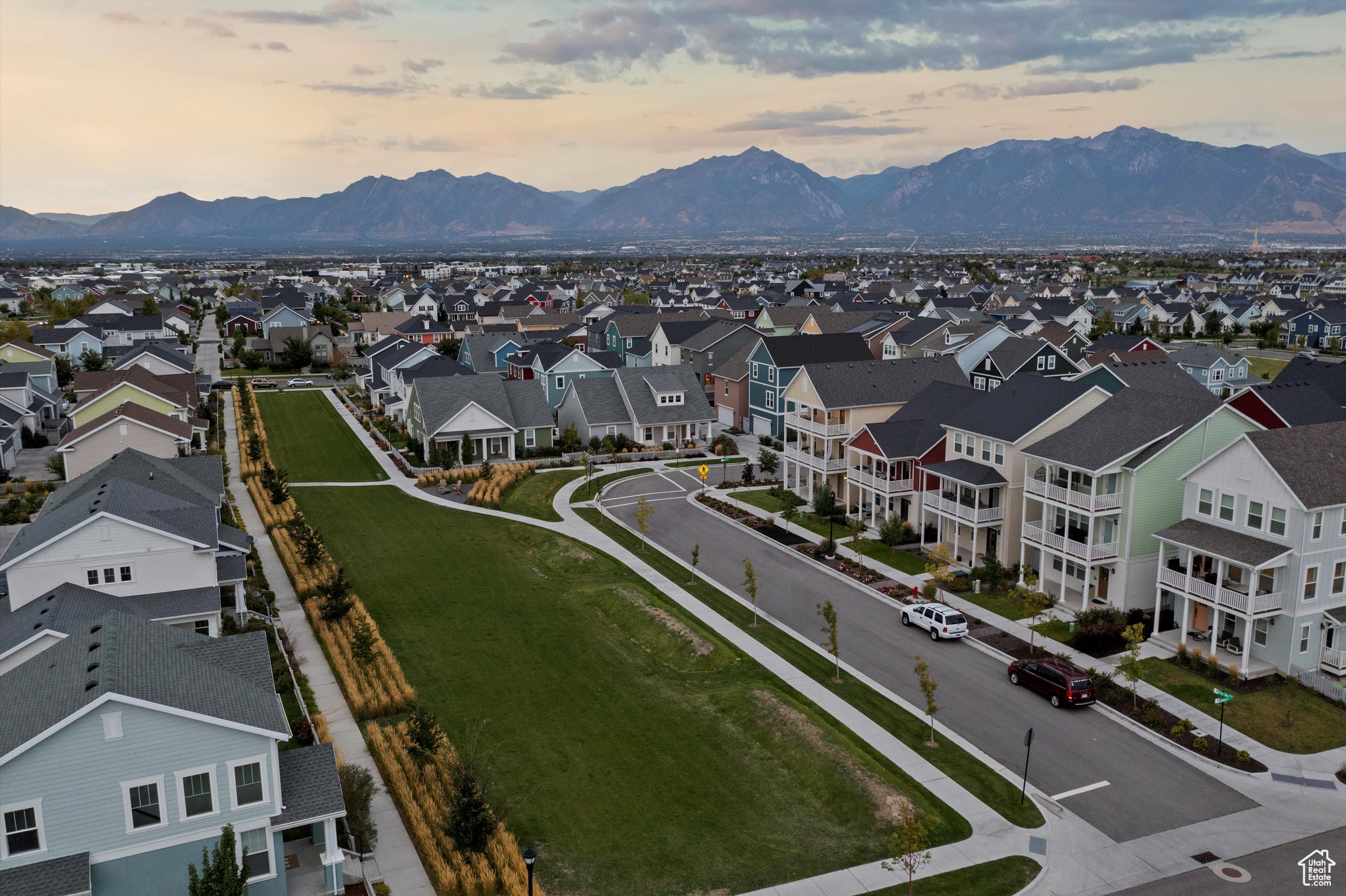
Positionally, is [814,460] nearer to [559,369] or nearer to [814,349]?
[814,349]

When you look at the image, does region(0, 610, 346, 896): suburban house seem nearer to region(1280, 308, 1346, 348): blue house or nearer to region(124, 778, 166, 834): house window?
region(124, 778, 166, 834): house window

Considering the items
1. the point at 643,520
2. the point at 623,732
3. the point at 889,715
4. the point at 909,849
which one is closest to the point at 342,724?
the point at 623,732

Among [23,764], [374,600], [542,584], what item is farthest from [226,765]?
[542,584]

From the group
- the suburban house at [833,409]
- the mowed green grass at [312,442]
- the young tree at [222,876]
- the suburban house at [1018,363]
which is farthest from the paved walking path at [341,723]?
the suburban house at [1018,363]

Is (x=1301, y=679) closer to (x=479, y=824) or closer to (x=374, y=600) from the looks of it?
(x=479, y=824)

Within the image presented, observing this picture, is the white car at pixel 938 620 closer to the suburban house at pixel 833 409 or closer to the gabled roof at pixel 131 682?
the suburban house at pixel 833 409

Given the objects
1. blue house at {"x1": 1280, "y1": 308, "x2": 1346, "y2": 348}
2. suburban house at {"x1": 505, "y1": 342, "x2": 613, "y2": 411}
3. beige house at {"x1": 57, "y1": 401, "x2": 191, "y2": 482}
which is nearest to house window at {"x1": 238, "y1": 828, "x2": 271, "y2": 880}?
beige house at {"x1": 57, "y1": 401, "x2": 191, "y2": 482}

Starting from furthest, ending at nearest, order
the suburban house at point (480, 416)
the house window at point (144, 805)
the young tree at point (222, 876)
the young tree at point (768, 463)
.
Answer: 1. the suburban house at point (480, 416)
2. the young tree at point (768, 463)
3. the house window at point (144, 805)
4. the young tree at point (222, 876)
